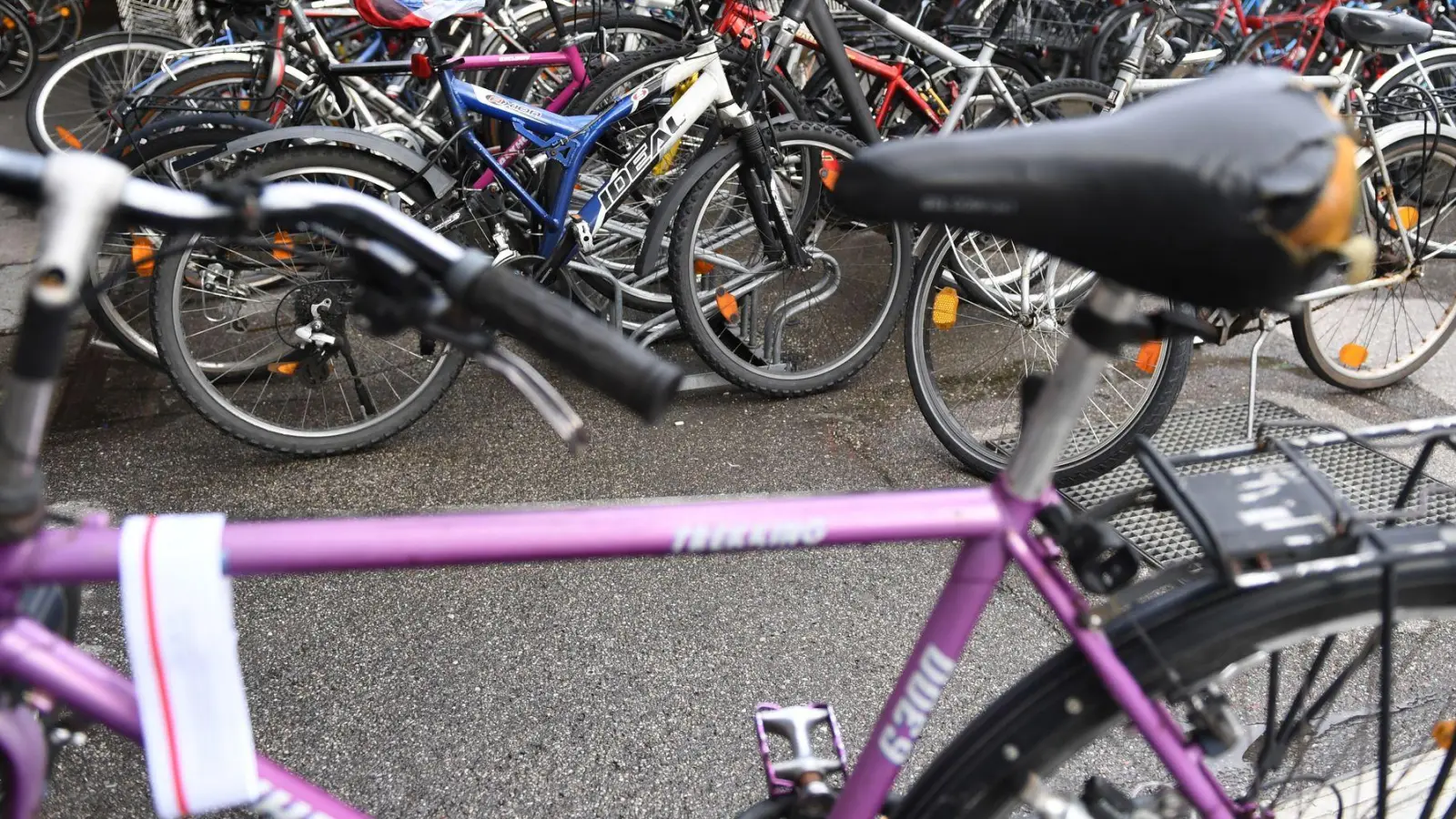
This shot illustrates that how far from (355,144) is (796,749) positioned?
217cm

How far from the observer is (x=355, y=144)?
2771mm

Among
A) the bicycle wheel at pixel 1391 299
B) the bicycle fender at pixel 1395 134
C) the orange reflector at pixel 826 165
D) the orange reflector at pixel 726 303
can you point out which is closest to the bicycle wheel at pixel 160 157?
the orange reflector at pixel 726 303

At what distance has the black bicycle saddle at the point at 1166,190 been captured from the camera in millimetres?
846

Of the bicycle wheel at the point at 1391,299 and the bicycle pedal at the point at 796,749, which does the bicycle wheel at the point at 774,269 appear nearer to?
the bicycle wheel at the point at 1391,299

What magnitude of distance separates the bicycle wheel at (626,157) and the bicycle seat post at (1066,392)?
2263 mm

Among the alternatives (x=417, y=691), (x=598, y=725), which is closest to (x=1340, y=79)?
(x=598, y=725)

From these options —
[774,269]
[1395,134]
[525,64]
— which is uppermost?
[1395,134]

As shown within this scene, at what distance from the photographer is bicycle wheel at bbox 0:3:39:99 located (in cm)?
648

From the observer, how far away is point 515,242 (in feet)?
10.3

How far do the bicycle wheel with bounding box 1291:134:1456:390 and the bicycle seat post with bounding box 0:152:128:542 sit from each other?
2.98m

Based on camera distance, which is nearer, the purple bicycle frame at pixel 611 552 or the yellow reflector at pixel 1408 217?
the purple bicycle frame at pixel 611 552

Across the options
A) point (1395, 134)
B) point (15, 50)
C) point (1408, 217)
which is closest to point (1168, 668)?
point (1395, 134)

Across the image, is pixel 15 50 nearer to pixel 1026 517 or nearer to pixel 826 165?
pixel 826 165

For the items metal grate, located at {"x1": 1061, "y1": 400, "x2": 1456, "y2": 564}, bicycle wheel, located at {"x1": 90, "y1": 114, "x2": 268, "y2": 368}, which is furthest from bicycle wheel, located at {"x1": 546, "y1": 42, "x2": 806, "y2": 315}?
metal grate, located at {"x1": 1061, "y1": 400, "x2": 1456, "y2": 564}
